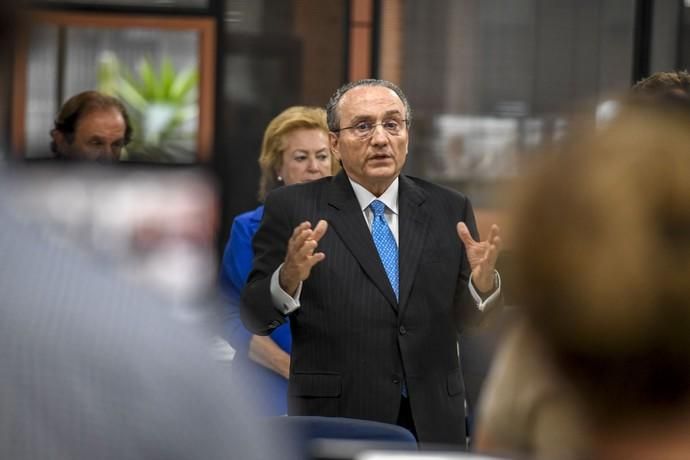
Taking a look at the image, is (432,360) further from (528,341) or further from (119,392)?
(119,392)

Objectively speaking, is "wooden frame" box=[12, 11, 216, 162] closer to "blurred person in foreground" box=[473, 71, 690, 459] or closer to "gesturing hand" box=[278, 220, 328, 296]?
"gesturing hand" box=[278, 220, 328, 296]

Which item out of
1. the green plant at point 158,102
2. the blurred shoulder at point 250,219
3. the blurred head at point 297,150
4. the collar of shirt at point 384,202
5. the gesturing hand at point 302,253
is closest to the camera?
the gesturing hand at point 302,253

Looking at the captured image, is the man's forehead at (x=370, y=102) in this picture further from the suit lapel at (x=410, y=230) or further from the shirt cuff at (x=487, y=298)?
the shirt cuff at (x=487, y=298)

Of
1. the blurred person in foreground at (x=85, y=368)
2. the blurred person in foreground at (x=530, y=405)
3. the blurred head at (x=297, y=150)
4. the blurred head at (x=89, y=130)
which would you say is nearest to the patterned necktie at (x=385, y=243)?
the blurred head at (x=297, y=150)

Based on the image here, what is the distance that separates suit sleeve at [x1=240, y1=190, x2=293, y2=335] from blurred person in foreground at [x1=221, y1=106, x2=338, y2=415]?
0.31 m

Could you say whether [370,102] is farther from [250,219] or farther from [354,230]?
[250,219]

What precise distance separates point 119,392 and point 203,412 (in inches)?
2.4

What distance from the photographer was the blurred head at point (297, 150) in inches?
192

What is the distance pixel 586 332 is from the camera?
101 centimetres

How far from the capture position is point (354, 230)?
3803mm

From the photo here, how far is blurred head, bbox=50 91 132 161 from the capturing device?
4699mm

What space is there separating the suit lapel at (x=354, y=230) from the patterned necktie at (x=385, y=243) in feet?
0.09

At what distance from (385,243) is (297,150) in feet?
3.90

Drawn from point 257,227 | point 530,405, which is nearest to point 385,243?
point 257,227
